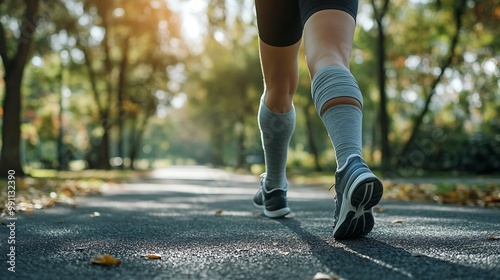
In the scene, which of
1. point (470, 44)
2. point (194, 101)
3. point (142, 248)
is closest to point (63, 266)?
point (142, 248)

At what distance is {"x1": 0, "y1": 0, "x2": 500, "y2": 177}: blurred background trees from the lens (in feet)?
46.2

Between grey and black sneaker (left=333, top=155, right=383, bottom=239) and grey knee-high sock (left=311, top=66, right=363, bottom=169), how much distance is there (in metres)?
0.07

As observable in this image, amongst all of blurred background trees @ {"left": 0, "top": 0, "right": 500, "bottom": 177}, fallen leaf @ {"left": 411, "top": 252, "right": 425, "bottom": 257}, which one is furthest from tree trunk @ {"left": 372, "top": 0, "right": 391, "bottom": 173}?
fallen leaf @ {"left": 411, "top": 252, "right": 425, "bottom": 257}

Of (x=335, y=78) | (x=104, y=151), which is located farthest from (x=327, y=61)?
(x=104, y=151)

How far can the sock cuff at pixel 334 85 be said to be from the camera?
7.34ft

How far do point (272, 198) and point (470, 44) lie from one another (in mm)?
21712

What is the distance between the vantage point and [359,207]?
2068 millimetres

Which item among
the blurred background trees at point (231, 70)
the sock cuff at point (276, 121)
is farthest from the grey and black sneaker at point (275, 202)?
the blurred background trees at point (231, 70)

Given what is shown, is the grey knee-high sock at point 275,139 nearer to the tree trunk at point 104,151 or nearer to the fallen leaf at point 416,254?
the fallen leaf at point 416,254

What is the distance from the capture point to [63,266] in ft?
6.12

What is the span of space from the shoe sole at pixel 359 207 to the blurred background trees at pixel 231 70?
599cm

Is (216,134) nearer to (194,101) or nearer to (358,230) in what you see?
(194,101)

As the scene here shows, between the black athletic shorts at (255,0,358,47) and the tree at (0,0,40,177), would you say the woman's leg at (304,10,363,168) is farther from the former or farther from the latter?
the tree at (0,0,40,177)

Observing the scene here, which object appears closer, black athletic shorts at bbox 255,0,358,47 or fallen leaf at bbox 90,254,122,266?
fallen leaf at bbox 90,254,122,266
